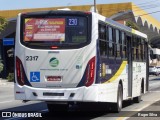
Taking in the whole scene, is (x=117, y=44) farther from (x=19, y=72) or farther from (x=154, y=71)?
(x=154, y=71)

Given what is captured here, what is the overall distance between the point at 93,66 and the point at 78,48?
66 centimetres

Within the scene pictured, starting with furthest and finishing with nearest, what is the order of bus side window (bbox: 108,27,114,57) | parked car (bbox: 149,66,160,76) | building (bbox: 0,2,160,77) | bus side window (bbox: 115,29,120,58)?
parked car (bbox: 149,66,160,76) → building (bbox: 0,2,160,77) → bus side window (bbox: 115,29,120,58) → bus side window (bbox: 108,27,114,57)

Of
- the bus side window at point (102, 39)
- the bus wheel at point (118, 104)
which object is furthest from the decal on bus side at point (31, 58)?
the bus wheel at point (118, 104)

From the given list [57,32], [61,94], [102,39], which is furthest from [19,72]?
[102,39]

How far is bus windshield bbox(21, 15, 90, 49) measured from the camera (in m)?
13.3

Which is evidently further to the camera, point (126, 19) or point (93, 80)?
point (126, 19)

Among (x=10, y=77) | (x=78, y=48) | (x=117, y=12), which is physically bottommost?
(x=10, y=77)

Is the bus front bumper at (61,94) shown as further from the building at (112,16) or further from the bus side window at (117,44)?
the building at (112,16)

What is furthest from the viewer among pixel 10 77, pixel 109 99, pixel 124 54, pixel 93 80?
pixel 10 77

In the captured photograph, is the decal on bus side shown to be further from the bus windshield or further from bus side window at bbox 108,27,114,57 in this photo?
bus side window at bbox 108,27,114,57

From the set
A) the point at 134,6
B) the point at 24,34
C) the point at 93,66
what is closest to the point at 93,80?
the point at 93,66

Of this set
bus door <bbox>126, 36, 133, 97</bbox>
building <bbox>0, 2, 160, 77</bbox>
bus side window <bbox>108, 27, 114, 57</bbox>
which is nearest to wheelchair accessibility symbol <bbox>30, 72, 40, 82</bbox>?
bus side window <bbox>108, 27, 114, 57</bbox>

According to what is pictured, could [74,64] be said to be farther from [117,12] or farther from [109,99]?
[117,12]

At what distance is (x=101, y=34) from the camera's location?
1388cm
